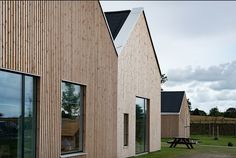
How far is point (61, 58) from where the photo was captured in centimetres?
1539

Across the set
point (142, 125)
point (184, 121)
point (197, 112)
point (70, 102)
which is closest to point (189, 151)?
point (142, 125)

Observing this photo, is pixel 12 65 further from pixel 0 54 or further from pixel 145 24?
→ pixel 145 24

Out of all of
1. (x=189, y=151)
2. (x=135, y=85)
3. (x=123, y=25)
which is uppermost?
(x=123, y=25)

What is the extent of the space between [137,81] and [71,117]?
887 cm

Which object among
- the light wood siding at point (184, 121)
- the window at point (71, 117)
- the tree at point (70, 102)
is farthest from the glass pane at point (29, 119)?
the light wood siding at point (184, 121)

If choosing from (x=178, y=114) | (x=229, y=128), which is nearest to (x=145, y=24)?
(x=178, y=114)

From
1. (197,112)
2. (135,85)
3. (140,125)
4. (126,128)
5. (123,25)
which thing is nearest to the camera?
(126,128)

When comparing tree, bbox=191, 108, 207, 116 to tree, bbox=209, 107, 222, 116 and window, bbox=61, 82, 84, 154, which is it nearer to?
tree, bbox=209, 107, 222, 116

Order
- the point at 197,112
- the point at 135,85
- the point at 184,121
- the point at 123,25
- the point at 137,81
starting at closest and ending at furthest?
the point at 123,25 < the point at 135,85 < the point at 137,81 < the point at 184,121 < the point at 197,112

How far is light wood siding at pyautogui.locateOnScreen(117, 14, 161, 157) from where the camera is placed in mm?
22219

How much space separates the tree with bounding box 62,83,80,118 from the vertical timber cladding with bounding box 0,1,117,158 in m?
0.38

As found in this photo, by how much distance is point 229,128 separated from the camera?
60469mm

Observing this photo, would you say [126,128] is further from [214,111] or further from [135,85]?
[214,111]

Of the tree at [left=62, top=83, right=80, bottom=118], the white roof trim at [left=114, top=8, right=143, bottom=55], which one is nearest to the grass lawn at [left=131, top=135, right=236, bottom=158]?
the white roof trim at [left=114, top=8, right=143, bottom=55]
